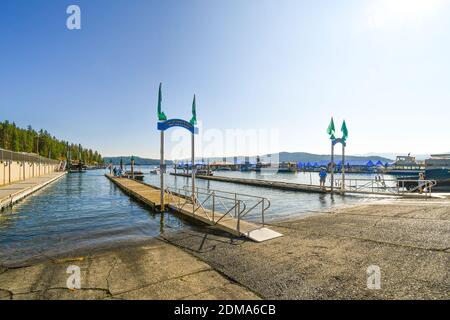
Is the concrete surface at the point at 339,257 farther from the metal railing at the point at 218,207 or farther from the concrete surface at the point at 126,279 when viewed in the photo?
the metal railing at the point at 218,207

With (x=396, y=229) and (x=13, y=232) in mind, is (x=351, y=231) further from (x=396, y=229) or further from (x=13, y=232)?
(x=13, y=232)

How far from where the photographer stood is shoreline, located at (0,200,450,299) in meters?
5.16

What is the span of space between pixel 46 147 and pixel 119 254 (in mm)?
148464

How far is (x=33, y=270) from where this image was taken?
673 cm

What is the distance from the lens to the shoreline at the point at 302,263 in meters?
5.16

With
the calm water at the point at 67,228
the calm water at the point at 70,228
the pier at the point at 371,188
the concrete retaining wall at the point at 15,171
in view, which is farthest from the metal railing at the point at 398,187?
the concrete retaining wall at the point at 15,171

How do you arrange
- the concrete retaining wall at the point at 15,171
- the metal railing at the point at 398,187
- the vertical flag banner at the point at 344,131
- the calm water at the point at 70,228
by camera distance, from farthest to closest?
the concrete retaining wall at the point at 15,171
the vertical flag banner at the point at 344,131
the metal railing at the point at 398,187
the calm water at the point at 70,228

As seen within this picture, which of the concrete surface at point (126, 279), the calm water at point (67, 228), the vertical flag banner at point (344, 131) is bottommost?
the calm water at point (67, 228)

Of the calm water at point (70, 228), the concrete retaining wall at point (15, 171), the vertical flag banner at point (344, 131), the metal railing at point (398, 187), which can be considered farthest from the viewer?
the concrete retaining wall at point (15, 171)

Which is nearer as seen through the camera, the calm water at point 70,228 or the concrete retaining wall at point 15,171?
the calm water at point 70,228

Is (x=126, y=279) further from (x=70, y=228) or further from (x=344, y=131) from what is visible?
(x=344, y=131)

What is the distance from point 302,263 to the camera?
668cm
